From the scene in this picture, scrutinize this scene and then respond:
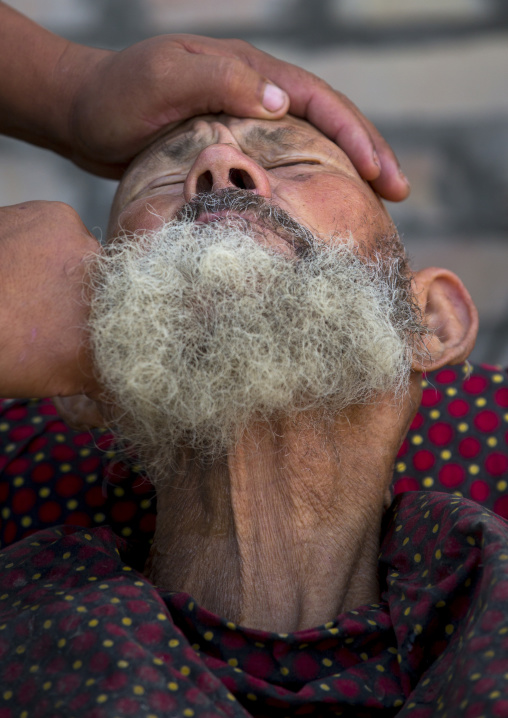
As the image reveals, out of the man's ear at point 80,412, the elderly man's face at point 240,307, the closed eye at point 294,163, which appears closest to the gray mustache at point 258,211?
the elderly man's face at point 240,307

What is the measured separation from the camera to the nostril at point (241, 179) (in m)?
1.35

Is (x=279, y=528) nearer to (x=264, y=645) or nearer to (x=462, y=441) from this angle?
(x=264, y=645)

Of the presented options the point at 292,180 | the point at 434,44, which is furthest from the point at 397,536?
the point at 434,44

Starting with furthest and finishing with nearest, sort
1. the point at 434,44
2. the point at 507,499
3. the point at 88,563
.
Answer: the point at 434,44
the point at 507,499
the point at 88,563

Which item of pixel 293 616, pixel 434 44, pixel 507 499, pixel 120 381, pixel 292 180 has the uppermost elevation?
pixel 434 44

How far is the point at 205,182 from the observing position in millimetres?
1374

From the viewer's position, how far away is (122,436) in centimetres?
138

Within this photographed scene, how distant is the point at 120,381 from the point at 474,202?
204 centimetres

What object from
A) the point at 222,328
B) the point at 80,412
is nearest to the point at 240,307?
the point at 222,328

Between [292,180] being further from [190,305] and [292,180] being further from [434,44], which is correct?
[434,44]

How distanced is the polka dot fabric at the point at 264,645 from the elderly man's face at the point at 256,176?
58cm

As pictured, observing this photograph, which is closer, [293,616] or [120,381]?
[120,381]

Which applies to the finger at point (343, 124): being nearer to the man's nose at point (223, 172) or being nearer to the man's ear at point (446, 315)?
the man's ear at point (446, 315)

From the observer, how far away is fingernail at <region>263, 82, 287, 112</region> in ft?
5.01
